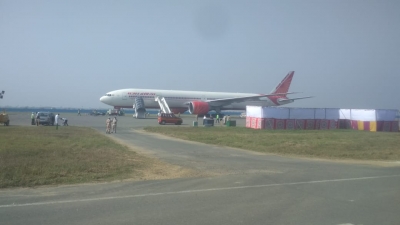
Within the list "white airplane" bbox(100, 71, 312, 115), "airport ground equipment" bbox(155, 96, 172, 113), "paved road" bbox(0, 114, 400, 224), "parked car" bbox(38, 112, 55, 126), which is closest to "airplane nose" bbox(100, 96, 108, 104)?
"white airplane" bbox(100, 71, 312, 115)

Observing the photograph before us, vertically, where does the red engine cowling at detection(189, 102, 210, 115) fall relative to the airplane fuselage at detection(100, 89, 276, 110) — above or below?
below

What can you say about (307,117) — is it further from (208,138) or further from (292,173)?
(292,173)

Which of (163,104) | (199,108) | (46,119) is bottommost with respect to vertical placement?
(46,119)

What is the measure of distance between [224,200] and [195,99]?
63.3 meters

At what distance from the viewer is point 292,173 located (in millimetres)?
14344

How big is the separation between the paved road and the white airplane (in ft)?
171

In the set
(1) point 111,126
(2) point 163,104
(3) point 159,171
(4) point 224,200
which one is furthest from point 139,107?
(4) point 224,200

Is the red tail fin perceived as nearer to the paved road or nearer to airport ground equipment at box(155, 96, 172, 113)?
airport ground equipment at box(155, 96, 172, 113)

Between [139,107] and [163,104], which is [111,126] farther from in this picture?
[163,104]

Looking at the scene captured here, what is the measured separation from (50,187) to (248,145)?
632 inches

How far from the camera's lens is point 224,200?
9.39 meters

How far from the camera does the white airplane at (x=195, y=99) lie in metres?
66.4

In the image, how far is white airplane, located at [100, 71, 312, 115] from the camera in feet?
218

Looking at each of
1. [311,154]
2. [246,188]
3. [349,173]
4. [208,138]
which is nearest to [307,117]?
[208,138]
